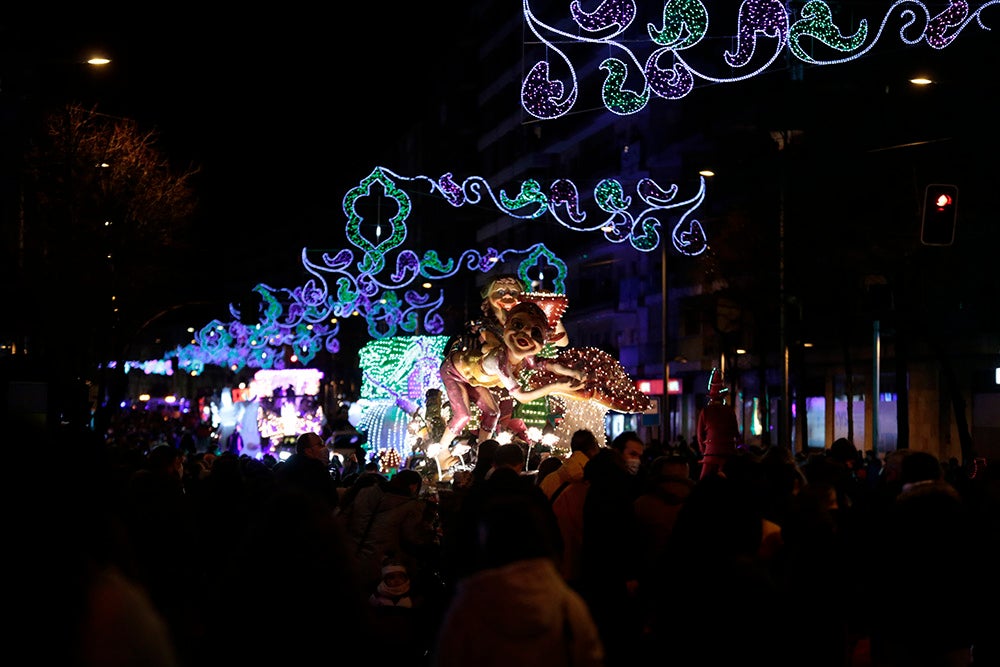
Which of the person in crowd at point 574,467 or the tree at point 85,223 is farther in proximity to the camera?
the tree at point 85,223

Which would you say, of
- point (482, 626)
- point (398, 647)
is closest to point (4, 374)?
point (398, 647)

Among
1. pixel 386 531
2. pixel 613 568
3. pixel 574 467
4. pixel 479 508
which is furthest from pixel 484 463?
pixel 479 508

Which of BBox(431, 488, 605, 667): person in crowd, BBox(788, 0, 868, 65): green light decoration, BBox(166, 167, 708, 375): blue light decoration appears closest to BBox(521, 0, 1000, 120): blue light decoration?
BBox(788, 0, 868, 65): green light decoration

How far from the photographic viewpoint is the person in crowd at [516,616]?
17.5ft

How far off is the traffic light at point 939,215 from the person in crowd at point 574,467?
7.77 metres

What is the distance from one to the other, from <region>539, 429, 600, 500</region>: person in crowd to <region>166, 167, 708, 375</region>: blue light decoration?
28.9ft

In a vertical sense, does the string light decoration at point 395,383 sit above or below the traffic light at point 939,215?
below

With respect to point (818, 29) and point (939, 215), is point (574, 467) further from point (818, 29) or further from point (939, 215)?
point (939, 215)

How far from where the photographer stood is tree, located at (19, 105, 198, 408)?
3459cm

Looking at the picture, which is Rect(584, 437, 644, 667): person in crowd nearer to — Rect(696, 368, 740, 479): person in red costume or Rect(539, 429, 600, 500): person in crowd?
Rect(539, 429, 600, 500): person in crowd

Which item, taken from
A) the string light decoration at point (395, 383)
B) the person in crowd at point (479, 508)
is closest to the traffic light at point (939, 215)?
the string light decoration at point (395, 383)

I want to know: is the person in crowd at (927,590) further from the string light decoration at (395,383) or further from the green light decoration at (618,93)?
the string light decoration at (395,383)

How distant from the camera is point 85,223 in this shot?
35.1 m

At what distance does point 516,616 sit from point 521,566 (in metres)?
0.20
